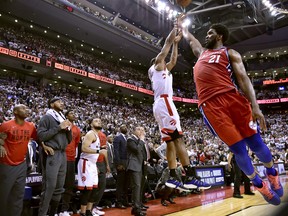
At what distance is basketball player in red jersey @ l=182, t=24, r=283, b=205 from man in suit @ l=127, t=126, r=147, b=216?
3038mm

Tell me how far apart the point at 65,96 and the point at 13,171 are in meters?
19.2

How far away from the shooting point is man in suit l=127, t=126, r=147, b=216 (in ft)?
18.3

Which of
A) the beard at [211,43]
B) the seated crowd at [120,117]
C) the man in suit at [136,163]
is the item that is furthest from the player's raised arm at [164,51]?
the seated crowd at [120,117]

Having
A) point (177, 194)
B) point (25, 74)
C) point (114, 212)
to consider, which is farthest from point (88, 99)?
point (114, 212)

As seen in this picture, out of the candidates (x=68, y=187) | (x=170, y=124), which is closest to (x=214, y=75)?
(x=170, y=124)

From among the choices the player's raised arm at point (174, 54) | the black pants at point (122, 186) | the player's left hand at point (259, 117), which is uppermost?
the player's raised arm at point (174, 54)

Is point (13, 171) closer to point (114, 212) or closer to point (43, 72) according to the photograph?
point (114, 212)

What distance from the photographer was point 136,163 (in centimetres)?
597

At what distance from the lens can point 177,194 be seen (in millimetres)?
8336

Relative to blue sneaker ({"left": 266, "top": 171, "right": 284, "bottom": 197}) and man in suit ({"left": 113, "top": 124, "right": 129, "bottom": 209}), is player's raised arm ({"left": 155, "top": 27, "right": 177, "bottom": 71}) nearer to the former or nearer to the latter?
blue sneaker ({"left": 266, "top": 171, "right": 284, "bottom": 197})

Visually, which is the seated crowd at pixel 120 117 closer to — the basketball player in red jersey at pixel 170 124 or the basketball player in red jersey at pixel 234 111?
the basketball player in red jersey at pixel 170 124

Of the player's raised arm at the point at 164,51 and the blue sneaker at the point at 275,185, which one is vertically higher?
the player's raised arm at the point at 164,51

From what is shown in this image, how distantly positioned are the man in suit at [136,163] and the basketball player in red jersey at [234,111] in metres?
3.04

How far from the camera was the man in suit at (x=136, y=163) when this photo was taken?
557 cm
